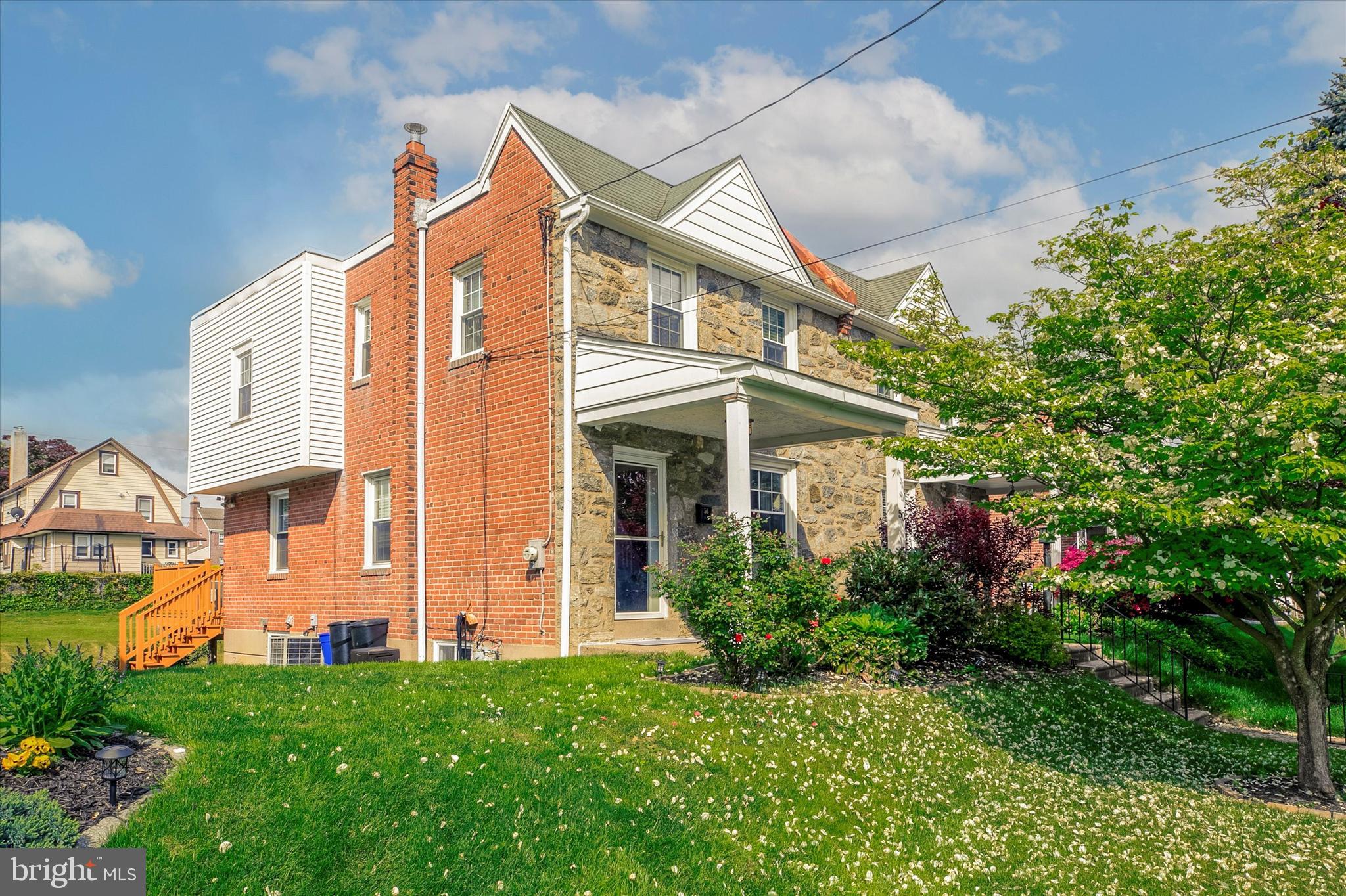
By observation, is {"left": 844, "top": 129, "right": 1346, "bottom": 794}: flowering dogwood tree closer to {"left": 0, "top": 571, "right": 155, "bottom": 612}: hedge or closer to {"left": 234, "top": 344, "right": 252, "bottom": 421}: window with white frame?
{"left": 234, "top": 344, "right": 252, "bottom": 421}: window with white frame

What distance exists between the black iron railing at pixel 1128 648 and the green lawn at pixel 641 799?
3.84 metres

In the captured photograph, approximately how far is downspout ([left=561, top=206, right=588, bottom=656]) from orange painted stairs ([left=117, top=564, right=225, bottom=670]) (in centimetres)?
697

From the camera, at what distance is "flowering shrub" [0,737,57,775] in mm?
4727

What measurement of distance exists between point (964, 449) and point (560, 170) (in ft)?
20.7

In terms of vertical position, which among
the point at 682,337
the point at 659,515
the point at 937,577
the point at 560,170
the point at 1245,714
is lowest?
the point at 1245,714

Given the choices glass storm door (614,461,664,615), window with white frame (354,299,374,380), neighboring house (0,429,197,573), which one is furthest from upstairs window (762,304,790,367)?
neighboring house (0,429,197,573)

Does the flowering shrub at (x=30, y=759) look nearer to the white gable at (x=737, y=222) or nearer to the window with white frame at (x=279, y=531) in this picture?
the white gable at (x=737, y=222)

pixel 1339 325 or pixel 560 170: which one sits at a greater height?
pixel 560 170

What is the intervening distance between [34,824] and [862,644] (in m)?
7.70

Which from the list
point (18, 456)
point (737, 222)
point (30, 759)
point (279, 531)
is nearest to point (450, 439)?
point (737, 222)

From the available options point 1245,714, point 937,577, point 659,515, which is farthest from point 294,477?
point 1245,714

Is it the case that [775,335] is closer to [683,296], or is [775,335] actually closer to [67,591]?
[683,296]

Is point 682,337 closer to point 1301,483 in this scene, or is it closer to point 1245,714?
point 1301,483

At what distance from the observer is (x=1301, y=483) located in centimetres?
766
